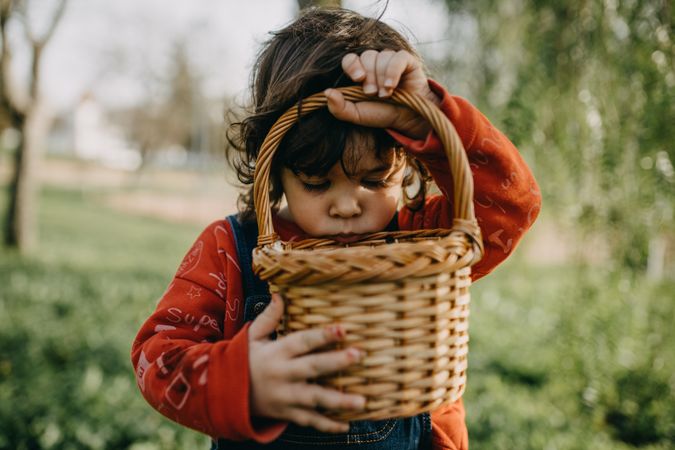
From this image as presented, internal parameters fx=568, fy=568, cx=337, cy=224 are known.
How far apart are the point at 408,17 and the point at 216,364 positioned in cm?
257

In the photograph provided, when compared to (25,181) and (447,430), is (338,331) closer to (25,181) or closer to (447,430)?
(447,430)

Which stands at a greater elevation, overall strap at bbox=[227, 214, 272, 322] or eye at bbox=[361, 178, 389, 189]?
eye at bbox=[361, 178, 389, 189]

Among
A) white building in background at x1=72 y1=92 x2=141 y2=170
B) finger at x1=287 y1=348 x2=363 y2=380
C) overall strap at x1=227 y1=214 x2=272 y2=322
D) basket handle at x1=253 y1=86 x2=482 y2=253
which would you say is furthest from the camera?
white building in background at x1=72 y1=92 x2=141 y2=170

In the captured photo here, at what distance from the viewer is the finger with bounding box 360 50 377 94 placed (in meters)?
1.17

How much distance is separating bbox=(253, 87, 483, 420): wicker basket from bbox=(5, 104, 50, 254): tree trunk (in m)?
7.92

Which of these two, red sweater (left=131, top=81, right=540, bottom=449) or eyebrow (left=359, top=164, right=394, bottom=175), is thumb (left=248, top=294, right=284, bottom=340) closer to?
red sweater (left=131, top=81, right=540, bottom=449)

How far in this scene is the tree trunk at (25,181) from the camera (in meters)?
7.78

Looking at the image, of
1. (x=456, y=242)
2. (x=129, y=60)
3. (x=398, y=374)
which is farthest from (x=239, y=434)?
(x=129, y=60)

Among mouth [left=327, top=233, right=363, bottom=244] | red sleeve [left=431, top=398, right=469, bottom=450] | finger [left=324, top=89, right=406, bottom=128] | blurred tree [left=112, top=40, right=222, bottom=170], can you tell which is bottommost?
red sleeve [left=431, top=398, right=469, bottom=450]

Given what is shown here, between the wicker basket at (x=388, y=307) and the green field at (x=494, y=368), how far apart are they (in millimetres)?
1811

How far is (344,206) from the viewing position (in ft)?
4.21

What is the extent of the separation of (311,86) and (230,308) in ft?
1.82

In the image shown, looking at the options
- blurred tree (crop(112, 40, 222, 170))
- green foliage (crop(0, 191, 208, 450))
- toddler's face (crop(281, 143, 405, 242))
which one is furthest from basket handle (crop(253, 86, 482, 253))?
blurred tree (crop(112, 40, 222, 170))

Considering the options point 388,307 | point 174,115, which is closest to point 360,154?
point 388,307
